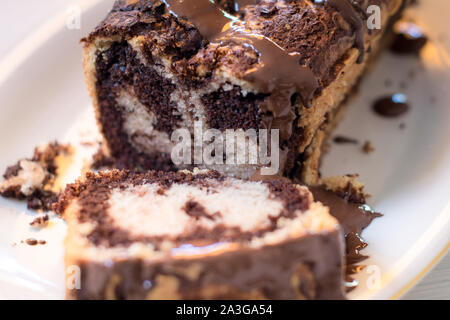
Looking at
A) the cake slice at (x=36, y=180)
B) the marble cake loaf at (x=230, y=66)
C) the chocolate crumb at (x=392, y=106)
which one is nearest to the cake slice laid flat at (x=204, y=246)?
the marble cake loaf at (x=230, y=66)

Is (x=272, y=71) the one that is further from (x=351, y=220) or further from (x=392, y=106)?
(x=392, y=106)

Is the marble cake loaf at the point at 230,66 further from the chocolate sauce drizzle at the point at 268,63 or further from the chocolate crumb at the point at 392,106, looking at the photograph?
the chocolate crumb at the point at 392,106

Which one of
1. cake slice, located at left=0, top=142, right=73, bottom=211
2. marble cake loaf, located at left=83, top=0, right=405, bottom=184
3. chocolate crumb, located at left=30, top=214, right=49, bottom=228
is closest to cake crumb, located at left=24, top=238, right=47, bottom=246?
chocolate crumb, located at left=30, top=214, right=49, bottom=228

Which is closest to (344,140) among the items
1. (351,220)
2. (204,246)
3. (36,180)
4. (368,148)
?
(368,148)

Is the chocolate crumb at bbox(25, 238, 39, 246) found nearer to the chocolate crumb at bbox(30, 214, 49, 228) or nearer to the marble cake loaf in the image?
the chocolate crumb at bbox(30, 214, 49, 228)
